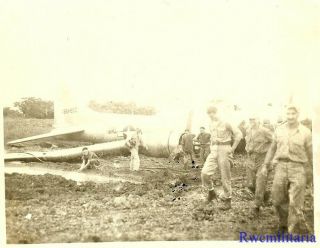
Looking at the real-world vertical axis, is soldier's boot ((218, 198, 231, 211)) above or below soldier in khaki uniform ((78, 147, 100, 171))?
below

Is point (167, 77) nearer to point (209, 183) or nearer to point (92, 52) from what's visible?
point (92, 52)

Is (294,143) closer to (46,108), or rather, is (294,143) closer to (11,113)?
(46,108)

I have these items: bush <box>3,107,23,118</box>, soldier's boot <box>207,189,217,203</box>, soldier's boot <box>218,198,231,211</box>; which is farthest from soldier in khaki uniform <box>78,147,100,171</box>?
soldier's boot <box>218,198,231,211</box>

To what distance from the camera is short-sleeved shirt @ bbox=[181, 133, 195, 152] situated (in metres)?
4.88

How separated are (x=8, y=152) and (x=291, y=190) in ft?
10.3

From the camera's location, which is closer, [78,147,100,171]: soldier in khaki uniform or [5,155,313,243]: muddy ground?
[5,155,313,243]: muddy ground

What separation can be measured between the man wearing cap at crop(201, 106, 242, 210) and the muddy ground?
89 mm

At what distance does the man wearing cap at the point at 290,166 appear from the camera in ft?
15.2

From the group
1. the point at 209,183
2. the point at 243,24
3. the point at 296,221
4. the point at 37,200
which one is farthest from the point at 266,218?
the point at 37,200

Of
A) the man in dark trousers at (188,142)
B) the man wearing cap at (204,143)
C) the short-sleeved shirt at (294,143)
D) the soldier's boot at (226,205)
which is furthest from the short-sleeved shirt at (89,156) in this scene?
the short-sleeved shirt at (294,143)

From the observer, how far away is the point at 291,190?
182 inches

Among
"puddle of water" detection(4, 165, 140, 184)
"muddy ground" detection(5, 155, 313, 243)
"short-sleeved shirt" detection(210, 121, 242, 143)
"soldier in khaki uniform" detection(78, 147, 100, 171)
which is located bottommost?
"muddy ground" detection(5, 155, 313, 243)

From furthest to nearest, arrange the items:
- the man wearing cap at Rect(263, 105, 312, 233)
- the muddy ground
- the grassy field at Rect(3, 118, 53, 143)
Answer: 1. the grassy field at Rect(3, 118, 53, 143)
2. the muddy ground
3. the man wearing cap at Rect(263, 105, 312, 233)

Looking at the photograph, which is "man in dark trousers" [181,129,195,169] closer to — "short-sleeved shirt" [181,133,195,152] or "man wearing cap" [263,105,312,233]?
"short-sleeved shirt" [181,133,195,152]
